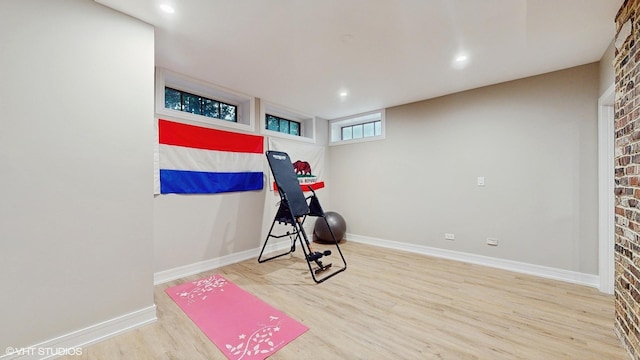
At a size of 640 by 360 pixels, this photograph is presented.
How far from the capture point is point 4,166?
60.7 inches

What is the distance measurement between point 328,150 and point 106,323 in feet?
14.0

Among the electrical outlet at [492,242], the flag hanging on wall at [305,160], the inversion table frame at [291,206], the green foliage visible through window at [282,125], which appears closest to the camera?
the inversion table frame at [291,206]

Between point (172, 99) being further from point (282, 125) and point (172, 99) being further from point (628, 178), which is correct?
point (628, 178)

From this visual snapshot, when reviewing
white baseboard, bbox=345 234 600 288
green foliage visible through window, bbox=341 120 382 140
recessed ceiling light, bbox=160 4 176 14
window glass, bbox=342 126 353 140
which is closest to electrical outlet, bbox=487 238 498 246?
white baseboard, bbox=345 234 600 288

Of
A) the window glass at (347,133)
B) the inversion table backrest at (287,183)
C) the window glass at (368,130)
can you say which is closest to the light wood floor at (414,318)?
the inversion table backrest at (287,183)

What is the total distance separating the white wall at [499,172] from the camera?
2840 millimetres

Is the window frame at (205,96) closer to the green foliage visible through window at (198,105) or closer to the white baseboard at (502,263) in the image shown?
the green foliage visible through window at (198,105)

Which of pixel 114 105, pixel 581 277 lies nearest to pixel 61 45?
pixel 114 105

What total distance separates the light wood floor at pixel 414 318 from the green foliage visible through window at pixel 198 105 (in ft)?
7.40

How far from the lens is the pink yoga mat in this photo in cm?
180

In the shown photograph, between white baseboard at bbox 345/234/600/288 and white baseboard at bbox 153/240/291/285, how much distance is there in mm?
2090

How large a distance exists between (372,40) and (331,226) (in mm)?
3069

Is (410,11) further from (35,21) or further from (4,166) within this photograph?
(4,166)

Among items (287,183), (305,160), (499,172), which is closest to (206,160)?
(287,183)
